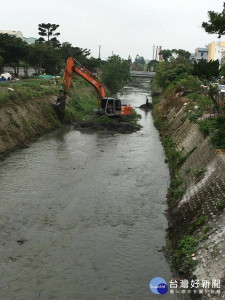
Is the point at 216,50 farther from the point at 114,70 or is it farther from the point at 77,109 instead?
the point at 77,109

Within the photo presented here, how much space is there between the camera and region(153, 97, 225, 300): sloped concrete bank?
370 inches

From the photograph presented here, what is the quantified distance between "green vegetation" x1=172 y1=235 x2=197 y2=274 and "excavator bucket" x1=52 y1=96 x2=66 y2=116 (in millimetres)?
24686

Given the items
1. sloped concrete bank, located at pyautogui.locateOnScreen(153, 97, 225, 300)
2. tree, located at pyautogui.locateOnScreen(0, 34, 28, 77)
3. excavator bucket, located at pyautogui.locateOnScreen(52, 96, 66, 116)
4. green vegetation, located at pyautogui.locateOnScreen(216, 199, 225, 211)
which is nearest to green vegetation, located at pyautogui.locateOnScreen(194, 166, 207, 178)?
sloped concrete bank, located at pyautogui.locateOnScreen(153, 97, 225, 300)

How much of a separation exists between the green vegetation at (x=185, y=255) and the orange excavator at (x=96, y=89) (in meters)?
24.8

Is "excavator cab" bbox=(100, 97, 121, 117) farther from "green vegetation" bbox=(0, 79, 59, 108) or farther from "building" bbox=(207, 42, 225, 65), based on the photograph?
"building" bbox=(207, 42, 225, 65)

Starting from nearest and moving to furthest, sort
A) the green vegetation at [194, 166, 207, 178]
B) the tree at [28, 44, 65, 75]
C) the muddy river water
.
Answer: the muddy river water → the green vegetation at [194, 166, 207, 178] → the tree at [28, 44, 65, 75]

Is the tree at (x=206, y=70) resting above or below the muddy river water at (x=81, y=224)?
above

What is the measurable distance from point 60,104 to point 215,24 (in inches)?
785

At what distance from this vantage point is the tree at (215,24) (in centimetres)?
1708

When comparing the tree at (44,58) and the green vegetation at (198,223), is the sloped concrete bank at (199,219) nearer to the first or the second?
the green vegetation at (198,223)

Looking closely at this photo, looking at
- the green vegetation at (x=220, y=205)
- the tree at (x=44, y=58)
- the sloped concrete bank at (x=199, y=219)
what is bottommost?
the sloped concrete bank at (x=199, y=219)

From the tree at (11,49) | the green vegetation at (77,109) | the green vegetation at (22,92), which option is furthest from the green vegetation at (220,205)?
the tree at (11,49)

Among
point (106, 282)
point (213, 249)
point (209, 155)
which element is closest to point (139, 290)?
point (106, 282)

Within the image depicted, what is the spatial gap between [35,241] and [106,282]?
364 cm
